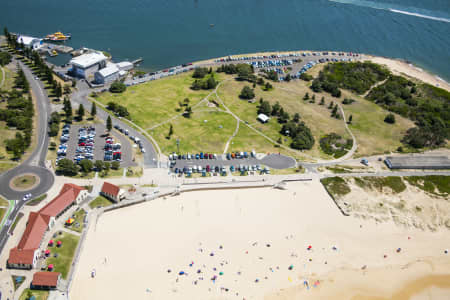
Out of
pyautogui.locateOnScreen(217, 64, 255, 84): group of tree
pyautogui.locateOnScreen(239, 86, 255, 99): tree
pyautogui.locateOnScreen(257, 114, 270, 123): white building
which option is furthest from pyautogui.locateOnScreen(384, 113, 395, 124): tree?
pyautogui.locateOnScreen(217, 64, 255, 84): group of tree

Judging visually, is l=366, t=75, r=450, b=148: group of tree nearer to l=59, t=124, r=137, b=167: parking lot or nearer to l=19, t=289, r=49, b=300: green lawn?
l=59, t=124, r=137, b=167: parking lot

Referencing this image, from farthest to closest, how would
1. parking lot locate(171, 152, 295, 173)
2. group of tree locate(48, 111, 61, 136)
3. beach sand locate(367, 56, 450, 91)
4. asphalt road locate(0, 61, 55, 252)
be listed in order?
beach sand locate(367, 56, 450, 91) → group of tree locate(48, 111, 61, 136) → parking lot locate(171, 152, 295, 173) → asphalt road locate(0, 61, 55, 252)

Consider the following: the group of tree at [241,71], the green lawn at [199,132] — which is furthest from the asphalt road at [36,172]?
the group of tree at [241,71]

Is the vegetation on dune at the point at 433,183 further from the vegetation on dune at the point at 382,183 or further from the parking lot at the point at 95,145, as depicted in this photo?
the parking lot at the point at 95,145

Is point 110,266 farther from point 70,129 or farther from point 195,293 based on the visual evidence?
point 70,129

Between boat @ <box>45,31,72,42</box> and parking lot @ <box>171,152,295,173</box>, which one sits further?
boat @ <box>45,31,72,42</box>

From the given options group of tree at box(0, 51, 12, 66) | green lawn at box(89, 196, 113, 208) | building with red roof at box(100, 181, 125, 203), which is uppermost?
group of tree at box(0, 51, 12, 66)

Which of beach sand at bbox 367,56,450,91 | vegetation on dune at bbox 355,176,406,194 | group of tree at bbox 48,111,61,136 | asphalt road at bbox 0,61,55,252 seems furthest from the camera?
beach sand at bbox 367,56,450,91
